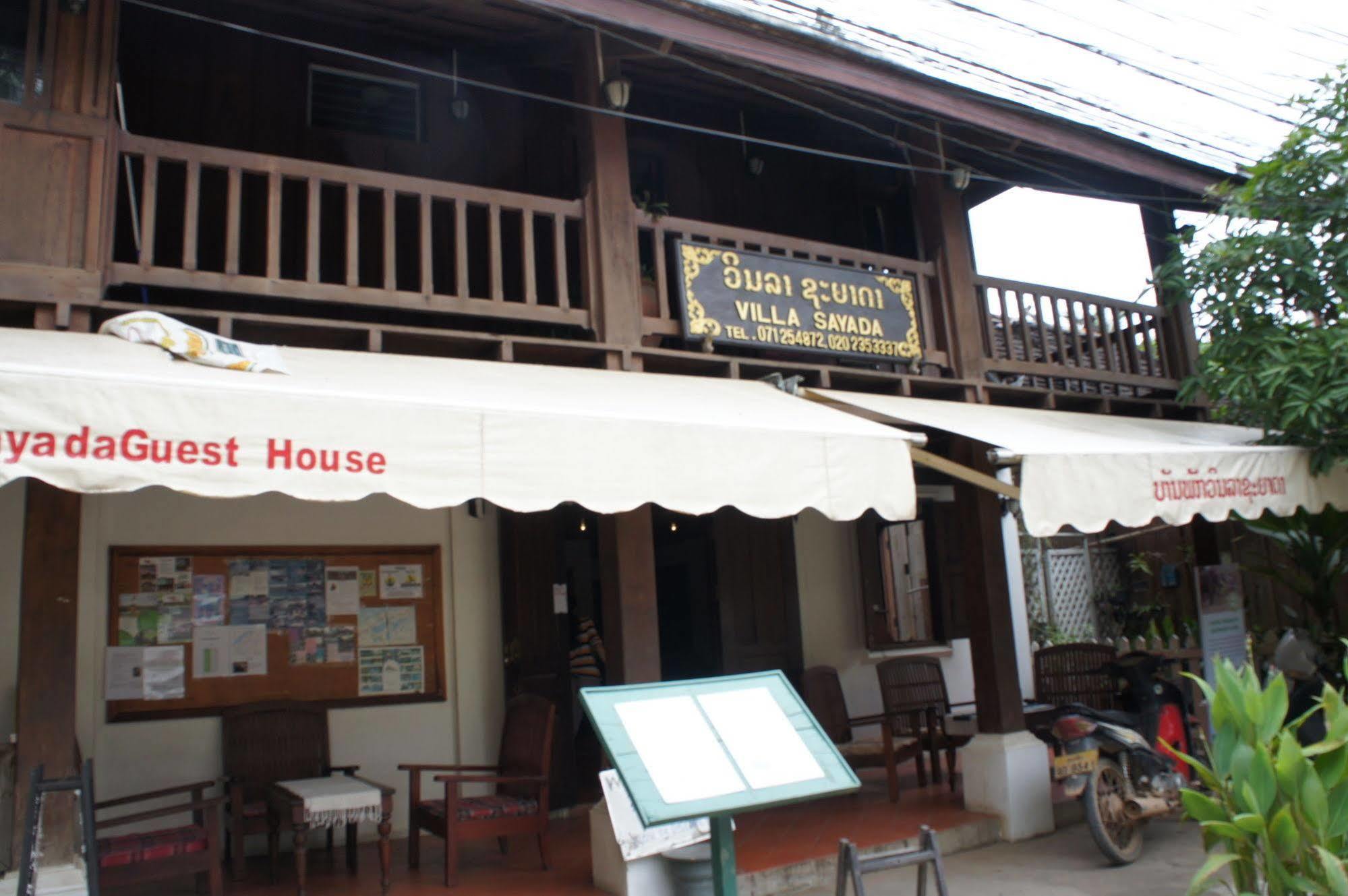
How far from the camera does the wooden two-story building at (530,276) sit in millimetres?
Answer: 5105

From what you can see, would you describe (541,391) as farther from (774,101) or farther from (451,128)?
(774,101)

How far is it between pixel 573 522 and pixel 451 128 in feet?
11.3

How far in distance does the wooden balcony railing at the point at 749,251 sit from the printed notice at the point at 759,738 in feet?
10.5

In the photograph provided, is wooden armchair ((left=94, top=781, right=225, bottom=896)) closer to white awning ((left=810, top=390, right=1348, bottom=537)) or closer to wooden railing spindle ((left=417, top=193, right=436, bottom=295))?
wooden railing spindle ((left=417, top=193, right=436, bottom=295))

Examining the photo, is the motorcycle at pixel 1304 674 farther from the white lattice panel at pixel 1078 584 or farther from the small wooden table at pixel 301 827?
the small wooden table at pixel 301 827

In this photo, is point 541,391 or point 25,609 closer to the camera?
point 25,609

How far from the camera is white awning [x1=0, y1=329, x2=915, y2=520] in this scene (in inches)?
141

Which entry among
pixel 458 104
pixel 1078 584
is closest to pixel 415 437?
pixel 458 104

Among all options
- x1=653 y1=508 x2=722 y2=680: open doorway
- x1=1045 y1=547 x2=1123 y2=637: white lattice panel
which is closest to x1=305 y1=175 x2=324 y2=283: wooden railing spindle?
x1=653 y1=508 x2=722 y2=680: open doorway

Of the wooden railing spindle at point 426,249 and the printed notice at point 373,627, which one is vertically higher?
the wooden railing spindle at point 426,249

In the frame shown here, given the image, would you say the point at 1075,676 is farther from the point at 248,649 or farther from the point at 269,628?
the point at 248,649

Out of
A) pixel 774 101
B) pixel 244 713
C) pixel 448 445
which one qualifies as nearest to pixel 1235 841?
pixel 448 445

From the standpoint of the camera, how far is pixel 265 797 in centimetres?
621

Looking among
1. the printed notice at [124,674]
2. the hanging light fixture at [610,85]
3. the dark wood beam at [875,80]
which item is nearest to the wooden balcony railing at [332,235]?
the hanging light fixture at [610,85]
